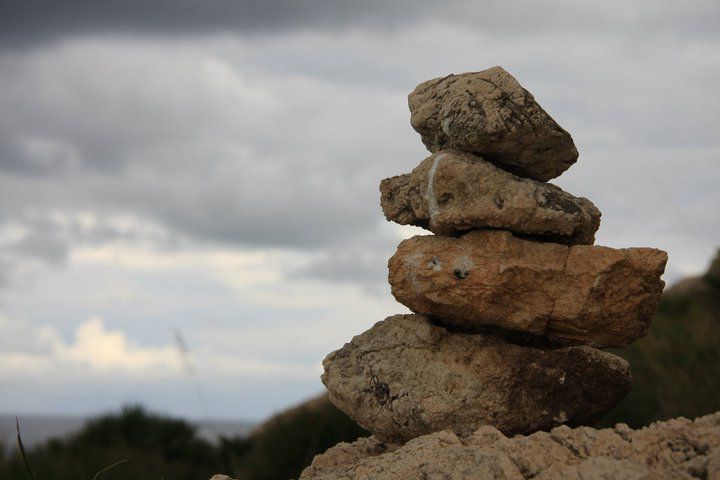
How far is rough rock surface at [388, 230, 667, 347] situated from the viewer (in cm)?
542

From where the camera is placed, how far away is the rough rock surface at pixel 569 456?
428 centimetres

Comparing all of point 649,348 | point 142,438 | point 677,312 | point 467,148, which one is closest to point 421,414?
point 467,148

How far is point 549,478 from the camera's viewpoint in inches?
173

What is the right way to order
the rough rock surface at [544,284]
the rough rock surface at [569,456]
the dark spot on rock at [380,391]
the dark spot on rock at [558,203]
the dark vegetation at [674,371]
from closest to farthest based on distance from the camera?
the rough rock surface at [569,456] → the rough rock surface at [544,284] → the dark spot on rock at [558,203] → the dark spot on rock at [380,391] → the dark vegetation at [674,371]

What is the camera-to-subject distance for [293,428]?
1385 cm

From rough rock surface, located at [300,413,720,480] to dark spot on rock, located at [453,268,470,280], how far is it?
949mm

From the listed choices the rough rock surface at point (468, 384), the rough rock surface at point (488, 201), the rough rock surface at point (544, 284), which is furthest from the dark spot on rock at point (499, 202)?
the rough rock surface at point (468, 384)

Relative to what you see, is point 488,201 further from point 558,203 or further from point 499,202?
point 558,203

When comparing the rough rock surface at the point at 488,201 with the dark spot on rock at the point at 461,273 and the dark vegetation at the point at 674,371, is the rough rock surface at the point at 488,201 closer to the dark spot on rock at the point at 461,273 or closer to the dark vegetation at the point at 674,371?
the dark spot on rock at the point at 461,273

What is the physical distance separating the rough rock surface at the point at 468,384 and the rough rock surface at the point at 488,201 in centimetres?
79

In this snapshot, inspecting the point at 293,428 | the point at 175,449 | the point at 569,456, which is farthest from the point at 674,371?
the point at 175,449

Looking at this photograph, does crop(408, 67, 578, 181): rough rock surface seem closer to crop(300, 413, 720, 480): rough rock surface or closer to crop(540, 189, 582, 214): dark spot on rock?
crop(540, 189, 582, 214): dark spot on rock

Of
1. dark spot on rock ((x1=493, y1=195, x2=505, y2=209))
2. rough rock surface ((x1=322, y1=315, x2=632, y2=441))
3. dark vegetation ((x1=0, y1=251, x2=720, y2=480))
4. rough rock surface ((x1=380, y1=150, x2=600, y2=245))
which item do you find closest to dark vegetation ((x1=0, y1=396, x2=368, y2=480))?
dark vegetation ((x1=0, y1=251, x2=720, y2=480))

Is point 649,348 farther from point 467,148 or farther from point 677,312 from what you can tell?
point 467,148
